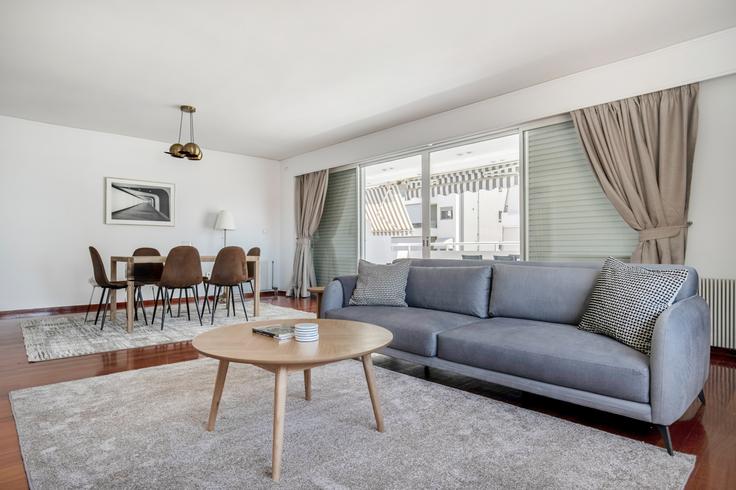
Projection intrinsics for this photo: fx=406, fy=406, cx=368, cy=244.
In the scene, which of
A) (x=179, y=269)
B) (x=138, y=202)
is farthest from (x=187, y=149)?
(x=138, y=202)

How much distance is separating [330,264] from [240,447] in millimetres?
5302

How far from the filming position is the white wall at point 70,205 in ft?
17.3

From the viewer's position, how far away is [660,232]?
341cm

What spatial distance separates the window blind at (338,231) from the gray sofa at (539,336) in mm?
3114

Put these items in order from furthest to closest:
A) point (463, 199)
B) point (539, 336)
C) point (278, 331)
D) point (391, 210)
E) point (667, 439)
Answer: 1. point (391, 210)
2. point (463, 199)
3. point (539, 336)
4. point (278, 331)
5. point (667, 439)

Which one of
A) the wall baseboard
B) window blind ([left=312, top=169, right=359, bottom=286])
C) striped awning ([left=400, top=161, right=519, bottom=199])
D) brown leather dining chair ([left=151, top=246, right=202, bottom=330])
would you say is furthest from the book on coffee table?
the wall baseboard

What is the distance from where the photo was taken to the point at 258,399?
2.33 m

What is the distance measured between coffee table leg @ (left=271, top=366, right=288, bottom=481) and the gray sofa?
1179 mm

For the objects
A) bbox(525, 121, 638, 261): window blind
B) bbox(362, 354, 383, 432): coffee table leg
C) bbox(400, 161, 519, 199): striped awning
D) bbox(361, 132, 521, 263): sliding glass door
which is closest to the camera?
bbox(362, 354, 383, 432): coffee table leg

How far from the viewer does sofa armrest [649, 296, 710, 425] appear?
1.69m

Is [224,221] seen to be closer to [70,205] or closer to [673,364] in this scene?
[70,205]

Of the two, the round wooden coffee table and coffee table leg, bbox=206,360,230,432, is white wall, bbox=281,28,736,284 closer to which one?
the round wooden coffee table

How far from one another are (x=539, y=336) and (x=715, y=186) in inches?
92.7

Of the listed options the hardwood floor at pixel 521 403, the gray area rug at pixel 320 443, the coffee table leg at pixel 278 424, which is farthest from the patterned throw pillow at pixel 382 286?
the coffee table leg at pixel 278 424
